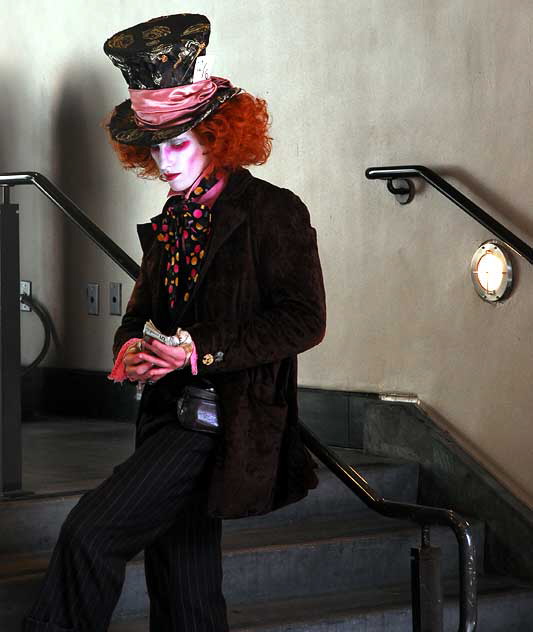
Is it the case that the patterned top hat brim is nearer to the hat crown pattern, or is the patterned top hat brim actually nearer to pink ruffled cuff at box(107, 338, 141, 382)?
the hat crown pattern

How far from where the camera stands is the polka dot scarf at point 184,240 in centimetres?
241

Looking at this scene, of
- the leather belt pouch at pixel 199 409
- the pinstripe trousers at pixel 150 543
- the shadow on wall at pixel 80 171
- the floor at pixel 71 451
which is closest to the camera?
the pinstripe trousers at pixel 150 543

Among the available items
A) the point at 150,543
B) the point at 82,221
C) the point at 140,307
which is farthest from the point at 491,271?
the point at 150,543

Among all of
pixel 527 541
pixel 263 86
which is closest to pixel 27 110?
pixel 263 86

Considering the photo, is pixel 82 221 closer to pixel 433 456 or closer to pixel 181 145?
pixel 181 145

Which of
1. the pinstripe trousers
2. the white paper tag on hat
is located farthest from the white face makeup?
the pinstripe trousers

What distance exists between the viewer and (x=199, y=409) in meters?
2.34

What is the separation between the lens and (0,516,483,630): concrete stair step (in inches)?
129

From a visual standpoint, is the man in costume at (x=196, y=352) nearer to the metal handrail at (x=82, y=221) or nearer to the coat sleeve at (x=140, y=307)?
the coat sleeve at (x=140, y=307)

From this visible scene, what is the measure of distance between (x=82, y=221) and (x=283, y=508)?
3.62 feet

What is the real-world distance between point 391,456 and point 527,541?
655 millimetres

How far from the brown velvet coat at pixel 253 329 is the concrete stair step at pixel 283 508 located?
41.8 inches

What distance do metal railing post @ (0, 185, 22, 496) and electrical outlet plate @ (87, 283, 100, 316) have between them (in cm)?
215

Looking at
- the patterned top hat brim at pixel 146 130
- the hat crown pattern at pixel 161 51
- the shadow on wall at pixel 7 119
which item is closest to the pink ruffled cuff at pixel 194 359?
the patterned top hat brim at pixel 146 130
